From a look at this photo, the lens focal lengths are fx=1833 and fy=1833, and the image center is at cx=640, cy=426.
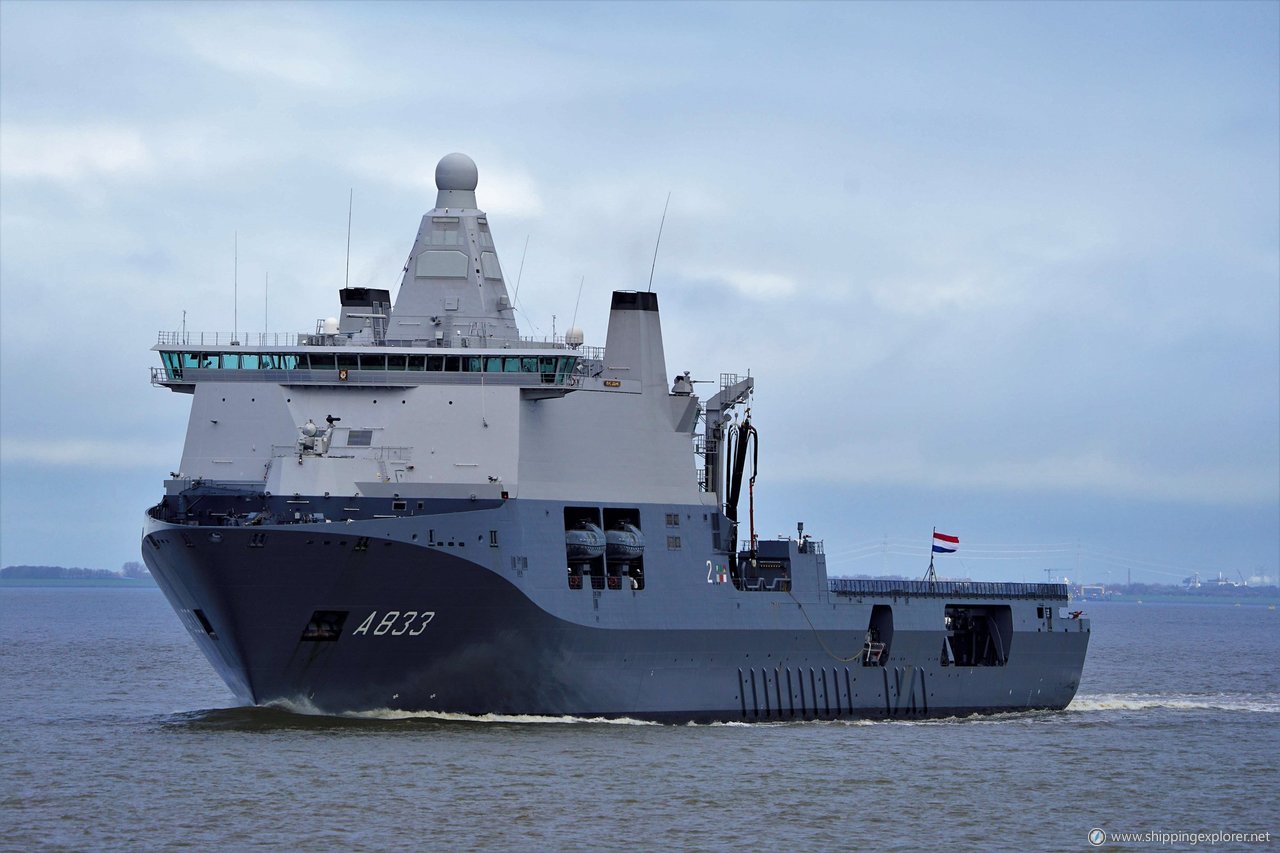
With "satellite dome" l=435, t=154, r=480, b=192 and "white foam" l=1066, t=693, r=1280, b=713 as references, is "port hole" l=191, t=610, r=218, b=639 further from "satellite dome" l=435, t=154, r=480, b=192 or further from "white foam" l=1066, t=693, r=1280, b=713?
"white foam" l=1066, t=693, r=1280, b=713

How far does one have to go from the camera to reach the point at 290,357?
1380 inches

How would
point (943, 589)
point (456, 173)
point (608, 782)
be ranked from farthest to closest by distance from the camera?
point (943, 589)
point (456, 173)
point (608, 782)

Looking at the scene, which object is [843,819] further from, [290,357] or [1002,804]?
[290,357]

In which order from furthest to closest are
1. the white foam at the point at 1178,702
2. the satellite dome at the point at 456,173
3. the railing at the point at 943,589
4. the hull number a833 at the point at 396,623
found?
1. the white foam at the point at 1178,702
2. the railing at the point at 943,589
3. the satellite dome at the point at 456,173
4. the hull number a833 at the point at 396,623

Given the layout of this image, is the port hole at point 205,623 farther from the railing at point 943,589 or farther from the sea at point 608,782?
the railing at point 943,589

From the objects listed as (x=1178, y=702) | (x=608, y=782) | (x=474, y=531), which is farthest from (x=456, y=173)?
(x=1178, y=702)

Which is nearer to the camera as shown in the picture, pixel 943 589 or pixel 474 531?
pixel 474 531

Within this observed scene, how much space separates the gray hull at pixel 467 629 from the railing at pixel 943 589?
7.56ft

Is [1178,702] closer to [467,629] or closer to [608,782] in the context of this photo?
[467,629]

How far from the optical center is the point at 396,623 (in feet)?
106

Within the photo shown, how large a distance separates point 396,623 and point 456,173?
10.4m

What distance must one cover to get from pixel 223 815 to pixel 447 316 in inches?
541

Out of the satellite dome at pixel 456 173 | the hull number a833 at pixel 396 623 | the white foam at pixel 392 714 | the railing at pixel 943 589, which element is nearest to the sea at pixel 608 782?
the white foam at pixel 392 714

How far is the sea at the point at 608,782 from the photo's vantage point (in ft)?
82.0
